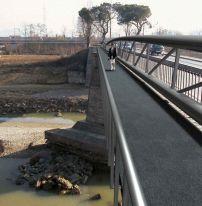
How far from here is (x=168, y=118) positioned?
6891 millimetres

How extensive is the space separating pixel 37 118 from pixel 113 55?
87.3ft

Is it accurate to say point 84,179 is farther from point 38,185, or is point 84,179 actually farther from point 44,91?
point 44,91

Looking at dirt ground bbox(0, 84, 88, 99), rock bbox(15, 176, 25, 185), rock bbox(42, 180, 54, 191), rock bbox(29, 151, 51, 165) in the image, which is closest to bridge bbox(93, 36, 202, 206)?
rock bbox(42, 180, 54, 191)

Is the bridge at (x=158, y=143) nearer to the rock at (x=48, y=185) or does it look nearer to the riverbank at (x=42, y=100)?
the rock at (x=48, y=185)

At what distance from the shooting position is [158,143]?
5.37 metres

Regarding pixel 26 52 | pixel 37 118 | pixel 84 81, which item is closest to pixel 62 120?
→ pixel 37 118

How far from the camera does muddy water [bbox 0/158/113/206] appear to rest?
20.8 m

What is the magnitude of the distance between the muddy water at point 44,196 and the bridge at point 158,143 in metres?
11.7

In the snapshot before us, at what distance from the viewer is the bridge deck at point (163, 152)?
366 centimetres

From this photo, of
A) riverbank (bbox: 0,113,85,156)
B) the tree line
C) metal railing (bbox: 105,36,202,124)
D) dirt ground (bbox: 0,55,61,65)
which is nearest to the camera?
metal railing (bbox: 105,36,202,124)

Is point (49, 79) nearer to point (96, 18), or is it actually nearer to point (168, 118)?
point (96, 18)

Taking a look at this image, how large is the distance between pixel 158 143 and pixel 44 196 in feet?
55.7

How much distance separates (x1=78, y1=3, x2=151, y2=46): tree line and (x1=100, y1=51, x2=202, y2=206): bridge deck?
230 feet

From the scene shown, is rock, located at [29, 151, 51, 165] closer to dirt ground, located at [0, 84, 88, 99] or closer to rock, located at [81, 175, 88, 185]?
rock, located at [81, 175, 88, 185]
